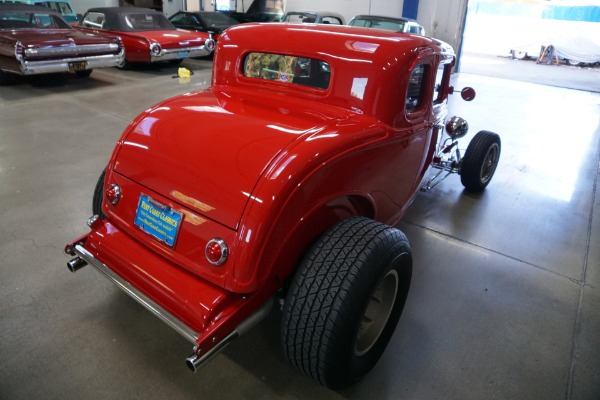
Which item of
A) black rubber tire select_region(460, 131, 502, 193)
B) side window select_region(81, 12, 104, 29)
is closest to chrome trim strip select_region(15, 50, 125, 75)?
side window select_region(81, 12, 104, 29)

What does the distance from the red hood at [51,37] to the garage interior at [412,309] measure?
2.17 meters

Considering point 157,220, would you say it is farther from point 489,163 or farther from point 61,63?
point 61,63

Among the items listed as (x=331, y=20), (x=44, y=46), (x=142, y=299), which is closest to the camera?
(x=142, y=299)

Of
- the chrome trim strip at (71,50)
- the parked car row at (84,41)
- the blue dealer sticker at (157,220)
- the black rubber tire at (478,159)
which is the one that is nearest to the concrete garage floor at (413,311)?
the black rubber tire at (478,159)

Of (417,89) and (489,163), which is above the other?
(417,89)

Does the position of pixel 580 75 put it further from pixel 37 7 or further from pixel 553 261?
pixel 37 7

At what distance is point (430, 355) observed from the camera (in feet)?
6.54

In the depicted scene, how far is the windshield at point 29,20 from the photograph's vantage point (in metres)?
6.51

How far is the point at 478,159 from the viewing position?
3.51m

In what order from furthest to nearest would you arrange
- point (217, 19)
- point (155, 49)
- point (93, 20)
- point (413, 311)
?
point (217, 19) → point (93, 20) → point (155, 49) → point (413, 311)

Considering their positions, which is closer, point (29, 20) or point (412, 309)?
point (412, 309)

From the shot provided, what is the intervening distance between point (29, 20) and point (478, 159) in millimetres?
7450

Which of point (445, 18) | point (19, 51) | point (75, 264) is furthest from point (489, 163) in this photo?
point (445, 18)

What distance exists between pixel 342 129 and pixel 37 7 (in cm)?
753
